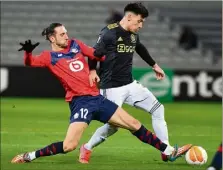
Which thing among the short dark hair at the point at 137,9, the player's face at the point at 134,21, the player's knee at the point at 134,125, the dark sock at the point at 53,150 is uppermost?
A: the short dark hair at the point at 137,9

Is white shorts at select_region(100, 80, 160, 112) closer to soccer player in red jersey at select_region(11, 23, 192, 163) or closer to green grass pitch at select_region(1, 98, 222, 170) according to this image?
soccer player in red jersey at select_region(11, 23, 192, 163)

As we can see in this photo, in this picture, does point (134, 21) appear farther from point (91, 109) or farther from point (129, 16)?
point (91, 109)

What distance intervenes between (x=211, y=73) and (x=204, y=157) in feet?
41.6

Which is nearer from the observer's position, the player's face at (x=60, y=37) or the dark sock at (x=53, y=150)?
the dark sock at (x=53, y=150)

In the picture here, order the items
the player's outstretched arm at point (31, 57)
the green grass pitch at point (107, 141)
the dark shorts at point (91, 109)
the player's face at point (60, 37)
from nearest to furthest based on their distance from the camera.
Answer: the player's outstretched arm at point (31, 57) < the dark shorts at point (91, 109) < the player's face at point (60, 37) < the green grass pitch at point (107, 141)

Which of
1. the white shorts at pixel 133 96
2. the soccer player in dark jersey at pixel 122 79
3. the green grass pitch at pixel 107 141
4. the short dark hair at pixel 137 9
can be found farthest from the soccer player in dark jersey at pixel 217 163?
the short dark hair at pixel 137 9

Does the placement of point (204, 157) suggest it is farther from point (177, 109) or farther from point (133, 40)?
point (177, 109)

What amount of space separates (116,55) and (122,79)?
32cm

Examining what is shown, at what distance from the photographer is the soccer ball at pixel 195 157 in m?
8.48

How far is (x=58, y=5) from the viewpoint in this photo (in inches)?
1030

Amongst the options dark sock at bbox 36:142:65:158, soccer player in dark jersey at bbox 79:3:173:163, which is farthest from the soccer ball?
dark sock at bbox 36:142:65:158

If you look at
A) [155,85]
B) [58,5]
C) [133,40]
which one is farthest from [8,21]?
[133,40]

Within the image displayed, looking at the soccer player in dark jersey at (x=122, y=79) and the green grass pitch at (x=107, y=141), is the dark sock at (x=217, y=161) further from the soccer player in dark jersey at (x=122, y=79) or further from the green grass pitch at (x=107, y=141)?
the soccer player in dark jersey at (x=122, y=79)

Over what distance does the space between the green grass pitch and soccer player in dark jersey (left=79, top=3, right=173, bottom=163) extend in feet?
1.17
